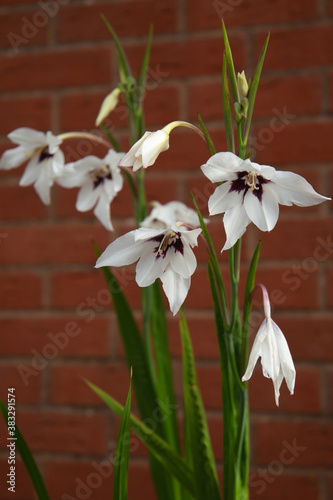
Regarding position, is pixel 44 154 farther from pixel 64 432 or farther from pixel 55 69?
pixel 64 432

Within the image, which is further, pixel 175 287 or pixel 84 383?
pixel 84 383

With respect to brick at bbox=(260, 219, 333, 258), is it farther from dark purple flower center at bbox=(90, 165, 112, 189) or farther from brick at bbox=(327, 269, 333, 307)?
dark purple flower center at bbox=(90, 165, 112, 189)

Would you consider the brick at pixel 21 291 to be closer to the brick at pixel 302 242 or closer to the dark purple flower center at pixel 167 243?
the brick at pixel 302 242

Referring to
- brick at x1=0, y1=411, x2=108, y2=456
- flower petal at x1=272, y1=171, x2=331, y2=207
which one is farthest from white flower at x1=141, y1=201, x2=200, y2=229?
brick at x1=0, y1=411, x2=108, y2=456

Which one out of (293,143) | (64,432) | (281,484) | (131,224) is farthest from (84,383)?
(293,143)

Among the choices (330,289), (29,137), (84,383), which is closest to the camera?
(29,137)

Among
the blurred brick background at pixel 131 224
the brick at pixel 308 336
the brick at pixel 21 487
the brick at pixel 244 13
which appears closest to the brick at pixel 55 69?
the blurred brick background at pixel 131 224
